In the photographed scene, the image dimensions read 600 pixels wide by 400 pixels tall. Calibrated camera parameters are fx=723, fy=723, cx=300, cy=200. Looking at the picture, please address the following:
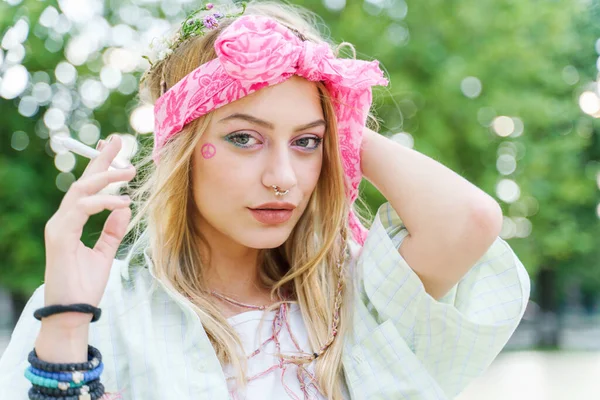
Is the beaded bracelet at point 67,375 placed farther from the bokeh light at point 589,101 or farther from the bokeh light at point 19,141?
the bokeh light at point 589,101

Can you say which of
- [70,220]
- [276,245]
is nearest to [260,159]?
[276,245]

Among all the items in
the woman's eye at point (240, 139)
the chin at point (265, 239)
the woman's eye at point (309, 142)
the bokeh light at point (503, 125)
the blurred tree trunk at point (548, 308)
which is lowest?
the blurred tree trunk at point (548, 308)

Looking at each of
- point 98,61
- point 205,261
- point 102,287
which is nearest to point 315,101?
point 205,261

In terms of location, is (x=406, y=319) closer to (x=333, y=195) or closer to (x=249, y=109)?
(x=333, y=195)

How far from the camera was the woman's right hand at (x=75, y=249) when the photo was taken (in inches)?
72.0

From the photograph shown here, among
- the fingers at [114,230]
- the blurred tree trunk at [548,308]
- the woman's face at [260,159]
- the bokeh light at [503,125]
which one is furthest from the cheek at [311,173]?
the blurred tree trunk at [548,308]

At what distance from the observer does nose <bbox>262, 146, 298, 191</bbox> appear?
2160 millimetres

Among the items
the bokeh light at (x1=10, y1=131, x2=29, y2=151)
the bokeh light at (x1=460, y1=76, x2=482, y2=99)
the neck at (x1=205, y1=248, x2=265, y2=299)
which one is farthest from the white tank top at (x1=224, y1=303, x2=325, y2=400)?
the bokeh light at (x1=10, y1=131, x2=29, y2=151)

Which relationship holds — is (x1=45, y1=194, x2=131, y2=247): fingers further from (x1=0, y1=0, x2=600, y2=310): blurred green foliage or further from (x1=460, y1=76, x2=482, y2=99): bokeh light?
(x1=460, y1=76, x2=482, y2=99): bokeh light

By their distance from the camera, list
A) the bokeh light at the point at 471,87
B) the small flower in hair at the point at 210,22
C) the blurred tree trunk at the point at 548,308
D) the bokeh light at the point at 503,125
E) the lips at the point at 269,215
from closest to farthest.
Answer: the lips at the point at 269,215 < the small flower in hair at the point at 210,22 < the bokeh light at the point at 471,87 < the bokeh light at the point at 503,125 < the blurred tree trunk at the point at 548,308

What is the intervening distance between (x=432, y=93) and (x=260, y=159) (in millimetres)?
8813

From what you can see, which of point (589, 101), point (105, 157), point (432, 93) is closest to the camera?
point (105, 157)

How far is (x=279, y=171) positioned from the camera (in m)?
2.16

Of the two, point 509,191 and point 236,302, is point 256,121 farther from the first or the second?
point 509,191
